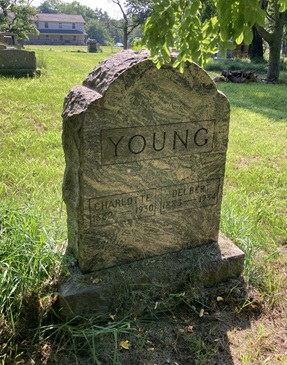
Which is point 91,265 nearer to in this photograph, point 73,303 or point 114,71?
A: point 73,303

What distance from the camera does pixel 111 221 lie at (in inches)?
91.9

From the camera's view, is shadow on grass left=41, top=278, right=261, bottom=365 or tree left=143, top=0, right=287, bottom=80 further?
shadow on grass left=41, top=278, right=261, bottom=365

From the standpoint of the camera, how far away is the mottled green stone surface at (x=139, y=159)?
2.11 meters

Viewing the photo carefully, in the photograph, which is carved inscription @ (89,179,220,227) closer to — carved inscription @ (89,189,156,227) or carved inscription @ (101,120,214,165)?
carved inscription @ (89,189,156,227)

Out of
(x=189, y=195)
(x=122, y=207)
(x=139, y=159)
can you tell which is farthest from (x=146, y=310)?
(x=139, y=159)

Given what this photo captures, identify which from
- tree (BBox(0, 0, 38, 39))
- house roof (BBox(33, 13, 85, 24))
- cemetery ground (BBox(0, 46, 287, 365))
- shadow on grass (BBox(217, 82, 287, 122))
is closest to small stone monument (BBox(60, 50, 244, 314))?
cemetery ground (BBox(0, 46, 287, 365))

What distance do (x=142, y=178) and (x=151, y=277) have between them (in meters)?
0.64

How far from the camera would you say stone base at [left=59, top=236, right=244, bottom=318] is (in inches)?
88.0

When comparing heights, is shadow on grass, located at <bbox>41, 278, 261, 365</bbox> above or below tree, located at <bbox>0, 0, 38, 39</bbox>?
below

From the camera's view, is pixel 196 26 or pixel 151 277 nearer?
pixel 196 26

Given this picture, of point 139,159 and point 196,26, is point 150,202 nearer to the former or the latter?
point 139,159

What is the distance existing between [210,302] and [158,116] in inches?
50.2

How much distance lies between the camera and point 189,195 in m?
2.55

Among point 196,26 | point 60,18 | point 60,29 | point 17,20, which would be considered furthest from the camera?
point 60,18
